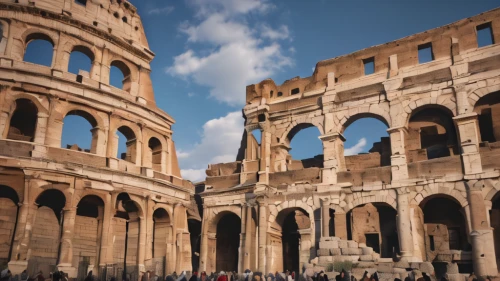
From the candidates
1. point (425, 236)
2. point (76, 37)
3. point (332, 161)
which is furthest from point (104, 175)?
point (425, 236)

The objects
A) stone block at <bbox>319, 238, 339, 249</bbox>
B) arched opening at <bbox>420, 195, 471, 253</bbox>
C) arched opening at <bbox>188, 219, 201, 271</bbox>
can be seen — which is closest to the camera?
stone block at <bbox>319, 238, 339, 249</bbox>

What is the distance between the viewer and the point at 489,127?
1938cm

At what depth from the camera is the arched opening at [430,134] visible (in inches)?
767

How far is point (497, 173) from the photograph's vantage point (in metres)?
16.4

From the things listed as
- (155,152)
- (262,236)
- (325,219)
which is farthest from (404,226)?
(155,152)

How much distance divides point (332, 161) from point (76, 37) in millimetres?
13225

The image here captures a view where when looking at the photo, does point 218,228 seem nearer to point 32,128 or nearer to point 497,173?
point 32,128

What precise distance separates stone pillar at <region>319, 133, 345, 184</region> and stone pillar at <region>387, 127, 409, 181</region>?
92.5 inches

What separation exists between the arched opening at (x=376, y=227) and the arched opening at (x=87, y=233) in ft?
36.7

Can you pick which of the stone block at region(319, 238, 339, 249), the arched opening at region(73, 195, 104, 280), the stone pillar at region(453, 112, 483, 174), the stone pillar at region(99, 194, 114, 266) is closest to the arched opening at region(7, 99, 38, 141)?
the arched opening at region(73, 195, 104, 280)

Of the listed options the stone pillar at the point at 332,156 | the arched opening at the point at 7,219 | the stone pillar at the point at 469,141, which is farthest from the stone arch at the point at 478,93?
the arched opening at the point at 7,219

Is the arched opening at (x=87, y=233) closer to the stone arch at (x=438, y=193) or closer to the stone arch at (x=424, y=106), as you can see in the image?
the stone arch at (x=438, y=193)

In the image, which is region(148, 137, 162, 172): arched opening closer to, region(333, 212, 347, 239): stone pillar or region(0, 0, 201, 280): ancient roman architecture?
region(0, 0, 201, 280): ancient roman architecture

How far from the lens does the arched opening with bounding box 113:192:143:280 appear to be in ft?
66.9
